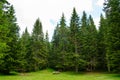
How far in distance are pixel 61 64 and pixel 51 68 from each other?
9.17m

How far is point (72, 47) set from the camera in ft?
192

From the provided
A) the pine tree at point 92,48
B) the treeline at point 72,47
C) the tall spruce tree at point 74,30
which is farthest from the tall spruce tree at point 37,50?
the pine tree at point 92,48

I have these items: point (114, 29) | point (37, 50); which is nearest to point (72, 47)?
point (37, 50)

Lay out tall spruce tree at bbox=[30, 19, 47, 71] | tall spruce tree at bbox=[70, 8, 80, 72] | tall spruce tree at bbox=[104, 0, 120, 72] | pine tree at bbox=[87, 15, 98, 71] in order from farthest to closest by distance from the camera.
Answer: tall spruce tree at bbox=[30, 19, 47, 71] < pine tree at bbox=[87, 15, 98, 71] < tall spruce tree at bbox=[70, 8, 80, 72] < tall spruce tree at bbox=[104, 0, 120, 72]

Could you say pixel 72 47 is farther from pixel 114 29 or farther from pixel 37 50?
pixel 114 29

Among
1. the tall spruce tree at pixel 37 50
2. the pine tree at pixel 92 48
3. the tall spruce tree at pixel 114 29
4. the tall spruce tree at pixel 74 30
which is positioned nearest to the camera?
the tall spruce tree at pixel 114 29

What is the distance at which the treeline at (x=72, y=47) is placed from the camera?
39125 millimetres

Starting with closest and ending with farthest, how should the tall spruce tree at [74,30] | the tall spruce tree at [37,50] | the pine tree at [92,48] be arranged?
the tall spruce tree at [74,30], the pine tree at [92,48], the tall spruce tree at [37,50]

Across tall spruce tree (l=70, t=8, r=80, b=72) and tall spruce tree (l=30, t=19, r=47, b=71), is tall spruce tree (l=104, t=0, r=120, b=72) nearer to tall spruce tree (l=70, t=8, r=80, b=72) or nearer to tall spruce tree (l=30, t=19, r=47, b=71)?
tall spruce tree (l=70, t=8, r=80, b=72)

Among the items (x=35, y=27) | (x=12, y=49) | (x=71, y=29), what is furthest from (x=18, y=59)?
(x=35, y=27)

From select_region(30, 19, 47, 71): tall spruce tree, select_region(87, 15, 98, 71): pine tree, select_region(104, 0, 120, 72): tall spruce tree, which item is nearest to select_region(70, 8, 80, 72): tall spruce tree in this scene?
select_region(87, 15, 98, 71): pine tree

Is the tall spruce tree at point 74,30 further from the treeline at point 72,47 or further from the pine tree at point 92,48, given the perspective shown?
the pine tree at point 92,48

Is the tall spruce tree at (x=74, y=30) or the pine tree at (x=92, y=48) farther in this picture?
the pine tree at (x=92, y=48)

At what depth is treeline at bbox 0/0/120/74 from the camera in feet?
128
